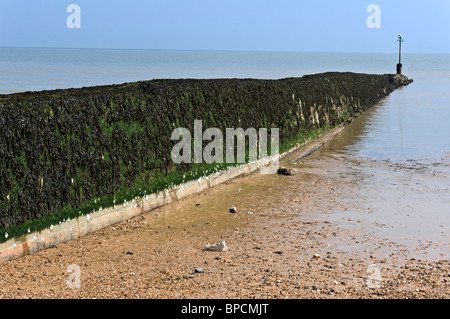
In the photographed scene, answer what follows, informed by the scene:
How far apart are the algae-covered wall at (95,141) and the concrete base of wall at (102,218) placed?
20 cm

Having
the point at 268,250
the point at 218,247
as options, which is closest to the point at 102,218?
the point at 218,247

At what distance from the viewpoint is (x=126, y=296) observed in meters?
6.42

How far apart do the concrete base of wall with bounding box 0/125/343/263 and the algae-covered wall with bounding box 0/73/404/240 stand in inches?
7.7

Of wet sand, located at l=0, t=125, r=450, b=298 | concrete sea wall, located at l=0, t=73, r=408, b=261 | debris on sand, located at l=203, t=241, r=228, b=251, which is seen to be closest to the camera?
wet sand, located at l=0, t=125, r=450, b=298

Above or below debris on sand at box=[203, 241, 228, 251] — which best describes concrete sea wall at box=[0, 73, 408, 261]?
above

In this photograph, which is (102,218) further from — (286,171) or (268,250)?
(286,171)

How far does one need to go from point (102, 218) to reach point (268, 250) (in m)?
2.99

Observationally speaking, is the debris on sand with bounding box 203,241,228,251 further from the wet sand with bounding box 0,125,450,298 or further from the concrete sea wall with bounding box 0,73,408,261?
the concrete sea wall with bounding box 0,73,408,261

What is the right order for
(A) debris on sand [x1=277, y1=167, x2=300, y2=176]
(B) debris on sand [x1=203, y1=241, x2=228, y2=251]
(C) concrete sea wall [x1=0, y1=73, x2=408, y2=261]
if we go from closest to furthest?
(B) debris on sand [x1=203, y1=241, x2=228, y2=251] → (C) concrete sea wall [x1=0, y1=73, x2=408, y2=261] → (A) debris on sand [x1=277, y1=167, x2=300, y2=176]

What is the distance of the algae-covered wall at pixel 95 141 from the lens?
8.55 metres

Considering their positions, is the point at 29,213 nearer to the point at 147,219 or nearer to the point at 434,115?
the point at 147,219

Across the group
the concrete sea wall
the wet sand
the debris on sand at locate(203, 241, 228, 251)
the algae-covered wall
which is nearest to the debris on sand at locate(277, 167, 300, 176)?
the concrete sea wall

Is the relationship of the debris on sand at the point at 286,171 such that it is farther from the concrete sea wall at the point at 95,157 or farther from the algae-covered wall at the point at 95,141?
the algae-covered wall at the point at 95,141

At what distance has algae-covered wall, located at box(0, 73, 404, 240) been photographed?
8.55m
